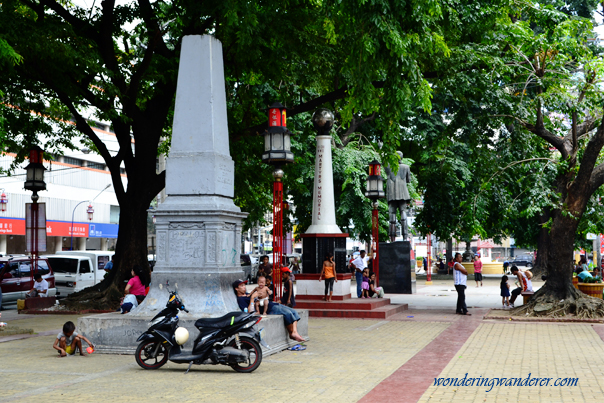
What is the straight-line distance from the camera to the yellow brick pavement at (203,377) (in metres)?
7.80

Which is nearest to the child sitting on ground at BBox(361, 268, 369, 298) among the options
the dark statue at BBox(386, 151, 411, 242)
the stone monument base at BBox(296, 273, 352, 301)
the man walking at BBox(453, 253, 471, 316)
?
the stone monument base at BBox(296, 273, 352, 301)

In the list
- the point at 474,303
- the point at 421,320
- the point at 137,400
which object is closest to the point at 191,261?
the point at 137,400

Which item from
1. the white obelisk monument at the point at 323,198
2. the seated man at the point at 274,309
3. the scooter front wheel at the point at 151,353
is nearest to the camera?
the scooter front wheel at the point at 151,353

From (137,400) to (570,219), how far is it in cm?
1400

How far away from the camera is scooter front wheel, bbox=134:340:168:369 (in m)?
9.73

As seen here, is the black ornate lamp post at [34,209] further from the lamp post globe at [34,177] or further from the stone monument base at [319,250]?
the stone monument base at [319,250]

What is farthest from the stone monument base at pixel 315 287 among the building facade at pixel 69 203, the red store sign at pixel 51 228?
the red store sign at pixel 51 228

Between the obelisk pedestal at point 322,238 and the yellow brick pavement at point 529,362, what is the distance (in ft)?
16.2

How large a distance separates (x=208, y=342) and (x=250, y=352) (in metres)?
0.65

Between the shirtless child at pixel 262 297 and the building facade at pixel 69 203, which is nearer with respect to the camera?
the shirtless child at pixel 262 297

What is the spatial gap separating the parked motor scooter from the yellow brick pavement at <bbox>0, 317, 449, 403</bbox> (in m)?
0.19

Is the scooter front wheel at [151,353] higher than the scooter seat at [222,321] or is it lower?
lower

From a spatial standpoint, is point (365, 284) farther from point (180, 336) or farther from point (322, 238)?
point (180, 336)

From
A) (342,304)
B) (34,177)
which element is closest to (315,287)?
(342,304)
